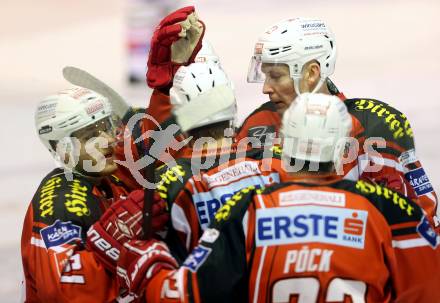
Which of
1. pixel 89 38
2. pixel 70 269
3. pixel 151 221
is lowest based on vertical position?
pixel 89 38

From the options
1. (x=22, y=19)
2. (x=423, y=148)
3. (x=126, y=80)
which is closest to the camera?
(x=423, y=148)

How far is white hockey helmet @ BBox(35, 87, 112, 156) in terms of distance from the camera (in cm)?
477

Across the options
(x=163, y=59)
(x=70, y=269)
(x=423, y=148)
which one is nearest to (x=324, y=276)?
(x=70, y=269)

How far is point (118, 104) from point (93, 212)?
3.18ft

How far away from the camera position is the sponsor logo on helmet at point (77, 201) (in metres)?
4.52

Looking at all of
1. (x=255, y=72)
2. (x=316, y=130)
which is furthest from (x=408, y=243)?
(x=255, y=72)

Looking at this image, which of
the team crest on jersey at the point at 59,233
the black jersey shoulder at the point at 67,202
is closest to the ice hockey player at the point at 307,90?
the black jersey shoulder at the point at 67,202

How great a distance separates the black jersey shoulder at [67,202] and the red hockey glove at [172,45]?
28.8 inches

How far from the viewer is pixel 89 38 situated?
60.6ft

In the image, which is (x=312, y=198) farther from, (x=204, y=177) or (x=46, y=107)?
(x=46, y=107)

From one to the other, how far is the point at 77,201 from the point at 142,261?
2.80 feet

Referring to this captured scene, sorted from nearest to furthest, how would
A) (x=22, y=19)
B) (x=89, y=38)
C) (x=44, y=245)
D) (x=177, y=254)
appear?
(x=177, y=254) < (x=44, y=245) < (x=89, y=38) < (x=22, y=19)

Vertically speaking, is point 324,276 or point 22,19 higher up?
point 324,276

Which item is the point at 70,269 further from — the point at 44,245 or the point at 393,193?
the point at 393,193
